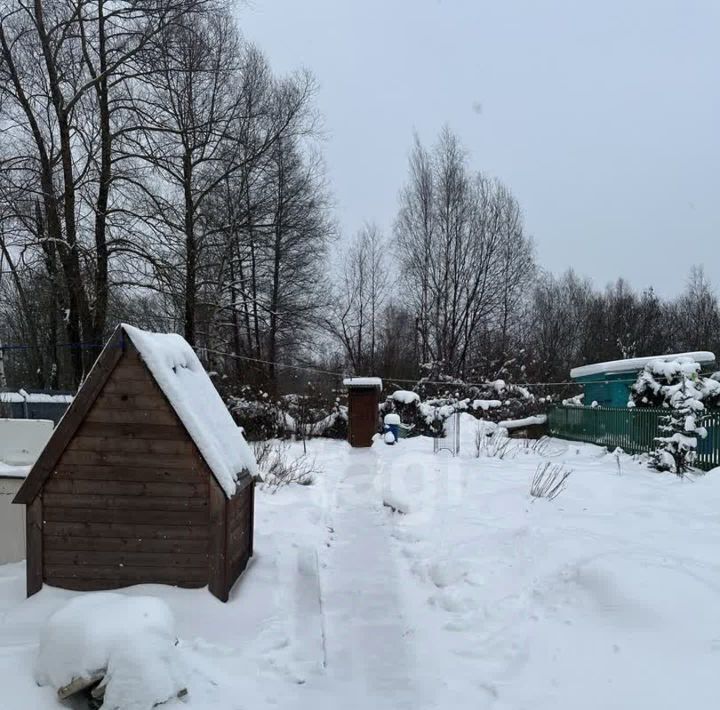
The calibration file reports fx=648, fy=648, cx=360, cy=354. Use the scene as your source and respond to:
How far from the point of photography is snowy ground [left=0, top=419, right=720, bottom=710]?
3.71 metres

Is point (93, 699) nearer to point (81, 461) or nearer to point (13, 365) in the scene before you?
point (81, 461)

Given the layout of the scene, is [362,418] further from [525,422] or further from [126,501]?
[126,501]

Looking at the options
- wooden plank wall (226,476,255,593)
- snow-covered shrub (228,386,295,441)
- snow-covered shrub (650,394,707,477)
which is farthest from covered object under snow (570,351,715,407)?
wooden plank wall (226,476,255,593)

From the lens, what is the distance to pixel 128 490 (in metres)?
4.69

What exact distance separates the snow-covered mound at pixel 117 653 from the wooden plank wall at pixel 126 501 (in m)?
1.11

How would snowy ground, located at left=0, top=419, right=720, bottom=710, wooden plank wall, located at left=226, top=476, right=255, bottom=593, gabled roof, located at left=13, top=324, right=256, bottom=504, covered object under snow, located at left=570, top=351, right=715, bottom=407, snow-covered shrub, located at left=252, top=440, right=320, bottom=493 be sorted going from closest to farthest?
snowy ground, located at left=0, top=419, right=720, bottom=710
gabled roof, located at left=13, top=324, right=256, bottom=504
wooden plank wall, located at left=226, top=476, right=255, bottom=593
snow-covered shrub, located at left=252, top=440, right=320, bottom=493
covered object under snow, located at left=570, top=351, right=715, bottom=407

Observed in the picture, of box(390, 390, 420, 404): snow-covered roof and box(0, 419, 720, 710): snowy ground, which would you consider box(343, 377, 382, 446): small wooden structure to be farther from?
box(0, 419, 720, 710): snowy ground

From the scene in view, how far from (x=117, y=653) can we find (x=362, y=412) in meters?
13.8

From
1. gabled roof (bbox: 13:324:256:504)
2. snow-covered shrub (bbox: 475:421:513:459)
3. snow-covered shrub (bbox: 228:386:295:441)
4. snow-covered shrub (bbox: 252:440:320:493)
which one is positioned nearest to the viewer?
gabled roof (bbox: 13:324:256:504)

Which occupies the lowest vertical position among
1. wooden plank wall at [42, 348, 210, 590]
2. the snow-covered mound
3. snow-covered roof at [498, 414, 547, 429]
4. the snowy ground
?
snow-covered roof at [498, 414, 547, 429]

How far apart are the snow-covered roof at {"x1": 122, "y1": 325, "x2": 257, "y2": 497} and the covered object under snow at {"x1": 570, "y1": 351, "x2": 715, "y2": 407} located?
1595 centimetres

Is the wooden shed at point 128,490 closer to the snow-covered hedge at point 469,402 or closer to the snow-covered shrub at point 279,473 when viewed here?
the snow-covered shrub at point 279,473

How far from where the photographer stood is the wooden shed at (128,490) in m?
4.64

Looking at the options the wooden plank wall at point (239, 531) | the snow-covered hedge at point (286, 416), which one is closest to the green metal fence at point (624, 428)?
the snow-covered hedge at point (286, 416)
